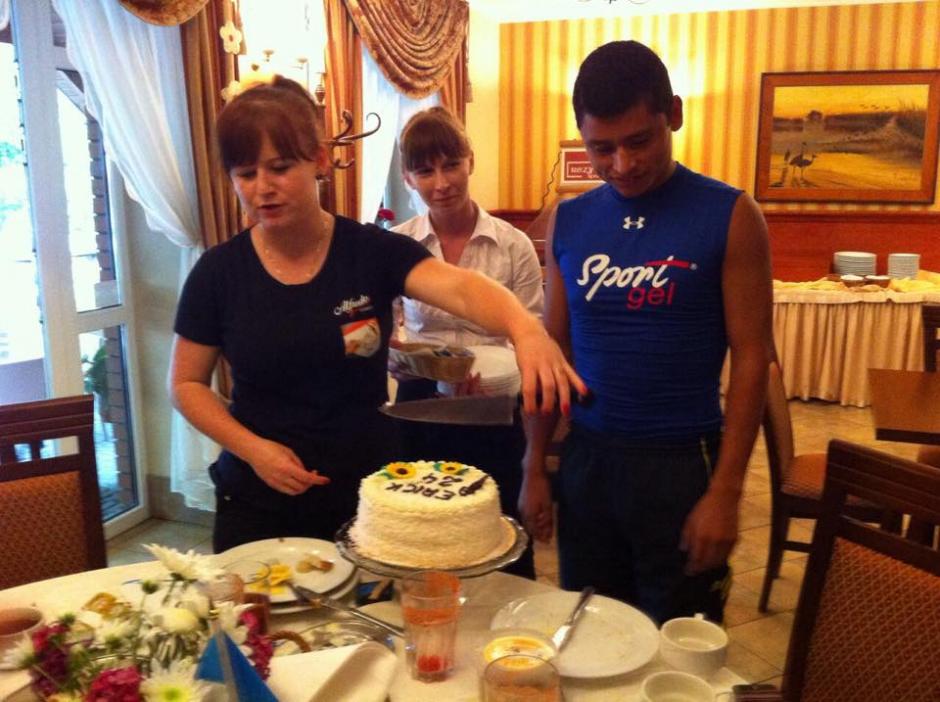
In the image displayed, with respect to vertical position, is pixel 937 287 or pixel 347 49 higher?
pixel 347 49

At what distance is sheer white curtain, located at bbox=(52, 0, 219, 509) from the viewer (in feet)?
9.02

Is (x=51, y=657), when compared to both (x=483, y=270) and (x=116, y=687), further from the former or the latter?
(x=483, y=270)

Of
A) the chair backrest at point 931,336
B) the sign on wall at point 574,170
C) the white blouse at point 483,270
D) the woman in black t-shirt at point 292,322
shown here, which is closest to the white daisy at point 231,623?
the woman in black t-shirt at point 292,322

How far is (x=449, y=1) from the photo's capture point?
4.97 meters

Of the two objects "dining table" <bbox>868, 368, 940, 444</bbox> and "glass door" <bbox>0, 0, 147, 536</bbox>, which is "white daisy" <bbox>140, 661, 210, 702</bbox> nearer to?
"dining table" <bbox>868, 368, 940, 444</bbox>

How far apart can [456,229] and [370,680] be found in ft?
4.96

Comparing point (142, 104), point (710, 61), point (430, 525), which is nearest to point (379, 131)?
point (142, 104)

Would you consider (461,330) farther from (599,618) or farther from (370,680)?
(370,680)

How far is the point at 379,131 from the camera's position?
14.9ft

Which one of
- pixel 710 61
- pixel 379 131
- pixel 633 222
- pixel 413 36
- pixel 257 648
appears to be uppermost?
pixel 710 61

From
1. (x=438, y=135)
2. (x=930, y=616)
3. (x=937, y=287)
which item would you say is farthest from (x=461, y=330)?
(x=937, y=287)

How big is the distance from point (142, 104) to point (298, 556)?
6.80 feet

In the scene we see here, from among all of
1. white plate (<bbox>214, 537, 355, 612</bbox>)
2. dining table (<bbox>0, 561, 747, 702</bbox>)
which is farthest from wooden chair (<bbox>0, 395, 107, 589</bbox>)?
white plate (<bbox>214, 537, 355, 612</bbox>)

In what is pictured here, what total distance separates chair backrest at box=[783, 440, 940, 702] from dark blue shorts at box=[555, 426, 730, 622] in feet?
0.64
